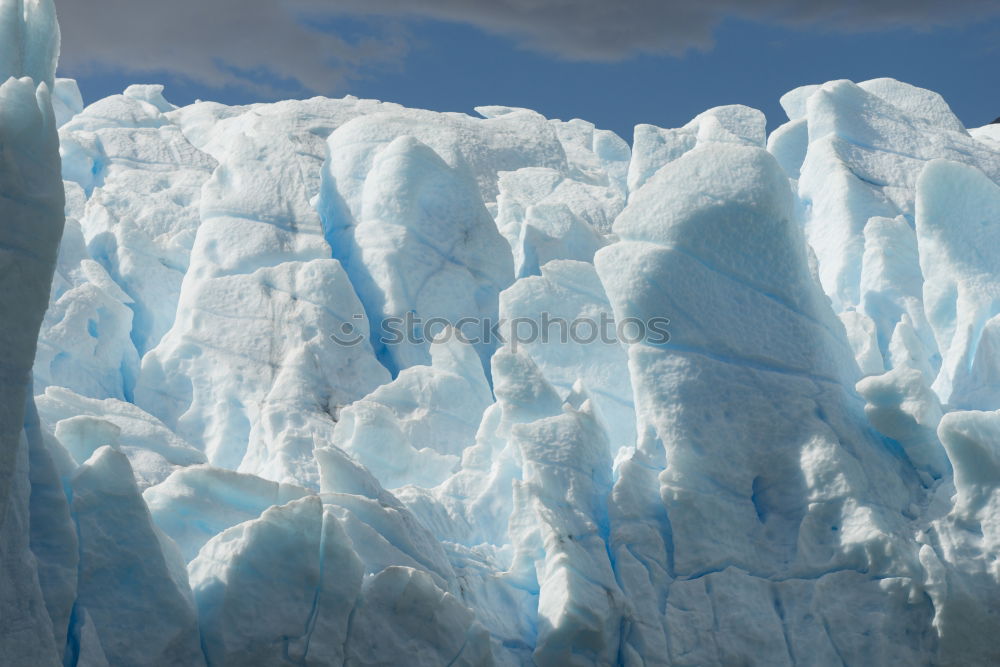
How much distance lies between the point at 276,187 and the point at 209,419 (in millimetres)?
2290

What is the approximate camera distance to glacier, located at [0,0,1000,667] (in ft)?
14.7

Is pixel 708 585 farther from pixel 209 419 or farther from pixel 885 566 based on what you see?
pixel 209 419

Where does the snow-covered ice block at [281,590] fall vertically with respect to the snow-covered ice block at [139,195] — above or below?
below

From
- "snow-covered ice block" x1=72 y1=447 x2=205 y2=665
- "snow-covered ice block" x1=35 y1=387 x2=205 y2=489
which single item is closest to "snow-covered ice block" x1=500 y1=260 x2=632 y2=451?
"snow-covered ice block" x1=35 y1=387 x2=205 y2=489

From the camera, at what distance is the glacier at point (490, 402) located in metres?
4.47

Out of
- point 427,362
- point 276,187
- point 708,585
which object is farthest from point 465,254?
point 708,585

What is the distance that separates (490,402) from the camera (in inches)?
310

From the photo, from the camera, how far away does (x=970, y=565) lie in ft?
19.5

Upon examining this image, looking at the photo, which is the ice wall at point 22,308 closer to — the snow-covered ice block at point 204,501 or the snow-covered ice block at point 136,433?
the snow-covered ice block at point 204,501

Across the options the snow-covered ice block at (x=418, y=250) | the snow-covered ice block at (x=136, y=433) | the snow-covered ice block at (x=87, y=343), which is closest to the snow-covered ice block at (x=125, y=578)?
the snow-covered ice block at (x=136, y=433)

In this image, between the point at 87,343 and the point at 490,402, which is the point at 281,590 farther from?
the point at 87,343

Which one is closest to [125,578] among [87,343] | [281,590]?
[281,590]

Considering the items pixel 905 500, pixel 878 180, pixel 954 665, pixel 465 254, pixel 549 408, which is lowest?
pixel 954 665

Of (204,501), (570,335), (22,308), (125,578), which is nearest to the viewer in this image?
(22,308)
